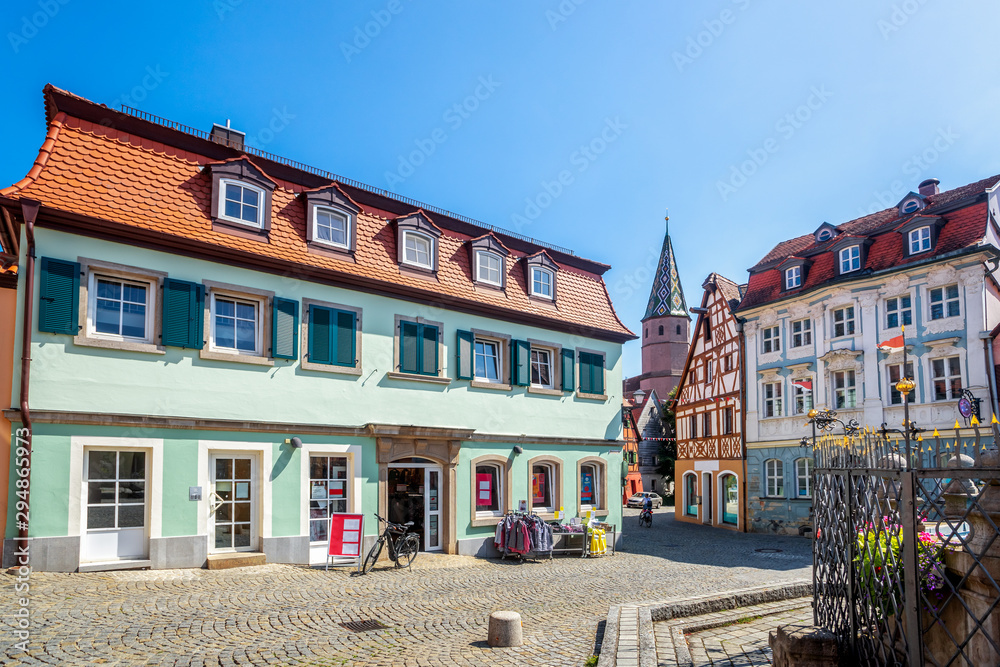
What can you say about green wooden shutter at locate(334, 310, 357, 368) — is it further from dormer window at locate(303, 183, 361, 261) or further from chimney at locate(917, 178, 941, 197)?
chimney at locate(917, 178, 941, 197)

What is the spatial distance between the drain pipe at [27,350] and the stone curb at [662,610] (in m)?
8.81

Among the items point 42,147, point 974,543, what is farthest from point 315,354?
point 974,543

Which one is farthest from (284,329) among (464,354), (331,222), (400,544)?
(400,544)

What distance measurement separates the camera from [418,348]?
1650 cm

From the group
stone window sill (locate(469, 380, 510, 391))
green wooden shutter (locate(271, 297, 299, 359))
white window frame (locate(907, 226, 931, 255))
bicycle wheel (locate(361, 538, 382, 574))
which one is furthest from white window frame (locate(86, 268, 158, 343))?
white window frame (locate(907, 226, 931, 255))

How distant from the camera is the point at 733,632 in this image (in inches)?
356

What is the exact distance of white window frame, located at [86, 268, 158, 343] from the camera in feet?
40.3

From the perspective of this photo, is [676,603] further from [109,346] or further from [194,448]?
[109,346]

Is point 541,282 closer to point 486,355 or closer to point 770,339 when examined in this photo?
A: point 486,355

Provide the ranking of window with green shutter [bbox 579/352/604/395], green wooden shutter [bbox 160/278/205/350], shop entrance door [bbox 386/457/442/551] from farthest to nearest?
window with green shutter [bbox 579/352/604/395] → shop entrance door [bbox 386/457/442/551] → green wooden shutter [bbox 160/278/205/350]

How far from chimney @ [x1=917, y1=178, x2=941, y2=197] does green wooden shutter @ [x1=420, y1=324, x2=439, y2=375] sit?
20455 millimetres

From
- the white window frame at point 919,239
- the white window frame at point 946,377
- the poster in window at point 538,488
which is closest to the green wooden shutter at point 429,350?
the poster in window at point 538,488

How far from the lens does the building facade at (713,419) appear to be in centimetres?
3022

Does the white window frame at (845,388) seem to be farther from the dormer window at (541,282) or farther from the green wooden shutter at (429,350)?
the green wooden shutter at (429,350)
